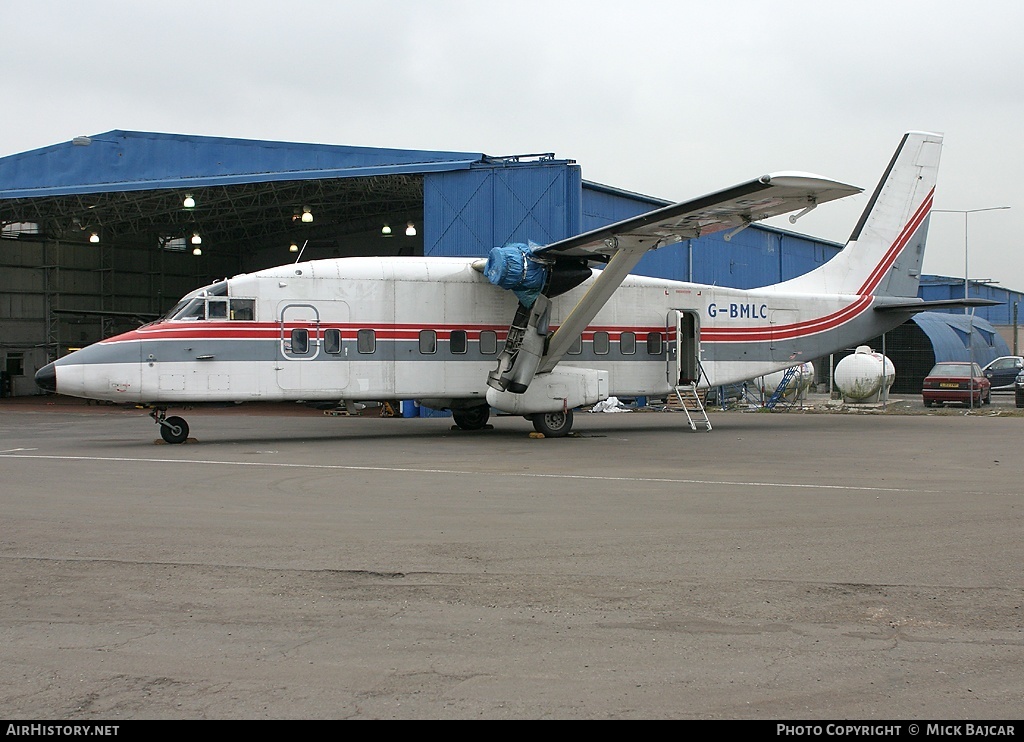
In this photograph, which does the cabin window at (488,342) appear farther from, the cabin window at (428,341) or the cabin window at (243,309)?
the cabin window at (243,309)

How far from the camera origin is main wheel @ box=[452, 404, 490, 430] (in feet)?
70.6

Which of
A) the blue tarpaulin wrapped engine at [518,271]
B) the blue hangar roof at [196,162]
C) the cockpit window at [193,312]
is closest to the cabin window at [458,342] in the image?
the blue tarpaulin wrapped engine at [518,271]

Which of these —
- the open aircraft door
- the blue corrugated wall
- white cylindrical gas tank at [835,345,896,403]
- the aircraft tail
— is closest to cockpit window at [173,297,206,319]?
the open aircraft door

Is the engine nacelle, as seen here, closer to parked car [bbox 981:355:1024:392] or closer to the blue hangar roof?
the blue hangar roof

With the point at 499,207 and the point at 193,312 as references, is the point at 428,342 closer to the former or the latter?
the point at 193,312

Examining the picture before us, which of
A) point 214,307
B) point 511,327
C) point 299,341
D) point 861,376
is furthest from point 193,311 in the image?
point 861,376

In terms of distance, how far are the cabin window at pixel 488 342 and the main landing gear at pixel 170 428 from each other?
244 inches

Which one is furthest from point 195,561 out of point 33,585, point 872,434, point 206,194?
point 206,194

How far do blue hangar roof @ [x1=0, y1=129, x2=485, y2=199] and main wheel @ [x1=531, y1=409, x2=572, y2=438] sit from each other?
A: 1223 centimetres

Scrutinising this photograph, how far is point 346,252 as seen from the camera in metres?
48.7

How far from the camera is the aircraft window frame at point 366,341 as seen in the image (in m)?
18.7

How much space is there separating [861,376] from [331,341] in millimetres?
22235

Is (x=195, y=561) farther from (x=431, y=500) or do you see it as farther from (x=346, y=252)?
(x=346, y=252)

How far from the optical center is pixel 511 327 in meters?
19.4
